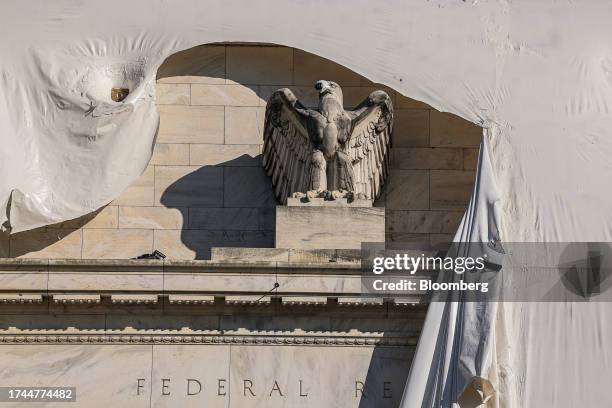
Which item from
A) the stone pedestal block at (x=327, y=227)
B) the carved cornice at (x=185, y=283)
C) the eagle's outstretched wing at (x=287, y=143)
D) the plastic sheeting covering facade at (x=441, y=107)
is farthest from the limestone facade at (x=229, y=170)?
the carved cornice at (x=185, y=283)

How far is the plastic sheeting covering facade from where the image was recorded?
3256 cm

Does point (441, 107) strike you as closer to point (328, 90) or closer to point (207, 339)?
point (328, 90)

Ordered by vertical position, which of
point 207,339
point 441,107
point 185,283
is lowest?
point 207,339

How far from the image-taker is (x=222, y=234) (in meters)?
35.1

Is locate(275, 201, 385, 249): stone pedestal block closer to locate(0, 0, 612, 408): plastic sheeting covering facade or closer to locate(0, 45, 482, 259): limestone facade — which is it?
locate(0, 45, 482, 259): limestone facade

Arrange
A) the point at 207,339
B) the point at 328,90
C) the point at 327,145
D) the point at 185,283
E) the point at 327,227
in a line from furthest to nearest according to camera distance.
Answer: the point at 328,90, the point at 327,145, the point at 327,227, the point at 207,339, the point at 185,283

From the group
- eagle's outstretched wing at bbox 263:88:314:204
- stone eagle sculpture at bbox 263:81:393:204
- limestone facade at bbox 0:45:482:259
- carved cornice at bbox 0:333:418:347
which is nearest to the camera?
carved cornice at bbox 0:333:418:347

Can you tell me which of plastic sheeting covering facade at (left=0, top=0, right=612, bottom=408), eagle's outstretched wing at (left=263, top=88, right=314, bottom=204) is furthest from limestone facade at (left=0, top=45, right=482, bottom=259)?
plastic sheeting covering facade at (left=0, top=0, right=612, bottom=408)

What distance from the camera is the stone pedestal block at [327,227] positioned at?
33.7 meters

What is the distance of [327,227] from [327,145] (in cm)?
118

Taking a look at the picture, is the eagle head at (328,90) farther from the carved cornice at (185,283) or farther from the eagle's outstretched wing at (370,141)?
the carved cornice at (185,283)

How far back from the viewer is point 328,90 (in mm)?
34469

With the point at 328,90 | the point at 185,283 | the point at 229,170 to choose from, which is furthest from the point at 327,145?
the point at 185,283

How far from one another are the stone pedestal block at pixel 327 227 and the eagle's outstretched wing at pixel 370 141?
0.58 m
